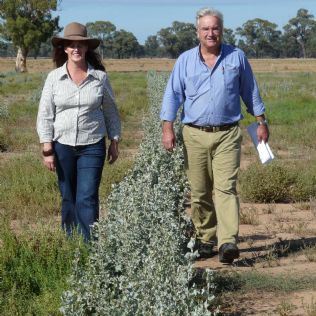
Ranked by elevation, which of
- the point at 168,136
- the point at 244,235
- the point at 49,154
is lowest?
the point at 244,235

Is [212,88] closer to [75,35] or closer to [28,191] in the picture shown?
[75,35]

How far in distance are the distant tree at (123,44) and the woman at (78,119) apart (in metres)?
126

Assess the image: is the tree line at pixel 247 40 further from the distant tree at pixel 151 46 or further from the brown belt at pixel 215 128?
the brown belt at pixel 215 128

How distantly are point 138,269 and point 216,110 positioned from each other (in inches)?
75.9

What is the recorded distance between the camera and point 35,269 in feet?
16.6

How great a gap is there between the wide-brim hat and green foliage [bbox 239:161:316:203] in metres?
3.72

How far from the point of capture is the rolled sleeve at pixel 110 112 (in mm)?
5707

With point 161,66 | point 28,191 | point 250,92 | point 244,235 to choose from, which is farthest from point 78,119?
point 161,66

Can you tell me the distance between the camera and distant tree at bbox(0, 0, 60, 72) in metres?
60.6

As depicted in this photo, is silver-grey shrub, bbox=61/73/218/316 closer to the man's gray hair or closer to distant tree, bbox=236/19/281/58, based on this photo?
the man's gray hair

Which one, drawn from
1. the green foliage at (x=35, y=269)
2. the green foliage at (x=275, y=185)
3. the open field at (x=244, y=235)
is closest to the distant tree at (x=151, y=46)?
the open field at (x=244, y=235)

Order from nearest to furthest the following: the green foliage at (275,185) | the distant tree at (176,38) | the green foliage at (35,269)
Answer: the green foliage at (35,269)
the green foliage at (275,185)
the distant tree at (176,38)

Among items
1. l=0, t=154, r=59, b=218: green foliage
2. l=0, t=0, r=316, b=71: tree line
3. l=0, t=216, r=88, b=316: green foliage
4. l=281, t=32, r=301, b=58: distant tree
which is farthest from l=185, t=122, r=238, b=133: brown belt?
l=281, t=32, r=301, b=58: distant tree

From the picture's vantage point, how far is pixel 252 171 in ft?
29.7
